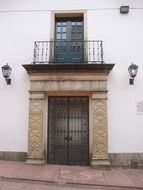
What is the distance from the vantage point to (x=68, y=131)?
965 cm

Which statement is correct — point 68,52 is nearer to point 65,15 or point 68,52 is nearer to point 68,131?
point 65,15

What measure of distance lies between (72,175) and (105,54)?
14.5 feet

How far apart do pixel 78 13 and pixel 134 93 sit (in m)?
3.66

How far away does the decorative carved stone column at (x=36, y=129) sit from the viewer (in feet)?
29.9

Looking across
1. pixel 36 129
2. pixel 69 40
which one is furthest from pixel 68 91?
pixel 69 40

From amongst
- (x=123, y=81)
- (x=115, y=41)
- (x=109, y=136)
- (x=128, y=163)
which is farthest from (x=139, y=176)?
(x=115, y=41)

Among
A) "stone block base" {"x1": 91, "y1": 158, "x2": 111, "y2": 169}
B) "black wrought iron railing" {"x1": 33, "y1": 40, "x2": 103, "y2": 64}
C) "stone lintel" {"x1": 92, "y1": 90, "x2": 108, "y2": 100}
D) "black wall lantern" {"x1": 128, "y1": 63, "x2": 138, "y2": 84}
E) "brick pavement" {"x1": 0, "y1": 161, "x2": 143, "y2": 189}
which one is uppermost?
"black wrought iron railing" {"x1": 33, "y1": 40, "x2": 103, "y2": 64}

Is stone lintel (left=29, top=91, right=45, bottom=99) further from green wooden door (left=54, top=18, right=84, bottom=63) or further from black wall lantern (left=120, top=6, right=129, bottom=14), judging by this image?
black wall lantern (left=120, top=6, right=129, bottom=14)

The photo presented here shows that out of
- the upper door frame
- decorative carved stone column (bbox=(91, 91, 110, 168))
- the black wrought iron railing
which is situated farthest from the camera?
the upper door frame

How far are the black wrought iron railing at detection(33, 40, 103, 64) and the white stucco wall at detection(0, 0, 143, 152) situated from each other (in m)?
0.23

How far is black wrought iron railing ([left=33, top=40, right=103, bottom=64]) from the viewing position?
980cm

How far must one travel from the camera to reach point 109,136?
9312 mm

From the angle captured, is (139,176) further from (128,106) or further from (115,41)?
(115,41)

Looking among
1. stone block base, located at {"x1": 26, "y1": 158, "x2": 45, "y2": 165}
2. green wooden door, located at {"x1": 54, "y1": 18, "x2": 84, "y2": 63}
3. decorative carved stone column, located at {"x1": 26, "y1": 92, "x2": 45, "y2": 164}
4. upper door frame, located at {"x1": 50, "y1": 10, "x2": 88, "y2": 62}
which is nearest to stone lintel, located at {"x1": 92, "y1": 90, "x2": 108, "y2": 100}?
green wooden door, located at {"x1": 54, "y1": 18, "x2": 84, "y2": 63}
